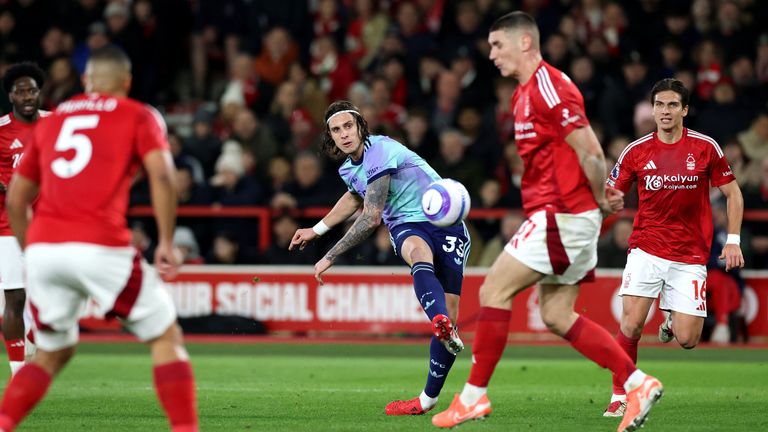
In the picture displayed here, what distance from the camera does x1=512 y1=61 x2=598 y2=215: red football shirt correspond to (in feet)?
22.7

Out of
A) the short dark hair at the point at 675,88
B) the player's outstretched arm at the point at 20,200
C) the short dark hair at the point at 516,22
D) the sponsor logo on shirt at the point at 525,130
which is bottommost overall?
the player's outstretched arm at the point at 20,200

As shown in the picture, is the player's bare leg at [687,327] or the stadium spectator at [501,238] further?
the stadium spectator at [501,238]

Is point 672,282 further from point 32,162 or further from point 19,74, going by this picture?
point 19,74

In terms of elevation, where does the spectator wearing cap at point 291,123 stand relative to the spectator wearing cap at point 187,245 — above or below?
above

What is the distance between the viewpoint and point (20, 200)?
6199 millimetres

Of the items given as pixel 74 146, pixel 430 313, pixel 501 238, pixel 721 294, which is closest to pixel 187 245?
pixel 501 238

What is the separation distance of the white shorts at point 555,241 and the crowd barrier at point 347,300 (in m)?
8.08

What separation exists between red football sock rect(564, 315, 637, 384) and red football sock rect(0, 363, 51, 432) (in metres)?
3.05

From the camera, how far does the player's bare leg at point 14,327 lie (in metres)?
9.59

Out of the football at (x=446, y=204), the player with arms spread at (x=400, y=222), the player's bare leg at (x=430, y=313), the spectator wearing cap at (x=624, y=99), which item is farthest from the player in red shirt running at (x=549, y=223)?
the spectator wearing cap at (x=624, y=99)

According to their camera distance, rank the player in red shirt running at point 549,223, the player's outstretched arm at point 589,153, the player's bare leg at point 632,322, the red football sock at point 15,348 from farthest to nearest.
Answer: the red football sock at point 15,348 < the player's bare leg at point 632,322 < the player in red shirt running at point 549,223 < the player's outstretched arm at point 589,153

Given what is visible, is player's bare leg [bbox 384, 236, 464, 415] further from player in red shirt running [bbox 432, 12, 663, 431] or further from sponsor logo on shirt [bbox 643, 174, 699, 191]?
sponsor logo on shirt [bbox 643, 174, 699, 191]

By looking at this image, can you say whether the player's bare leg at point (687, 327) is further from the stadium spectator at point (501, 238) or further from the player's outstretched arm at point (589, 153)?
the stadium spectator at point (501, 238)

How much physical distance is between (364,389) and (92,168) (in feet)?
16.6
